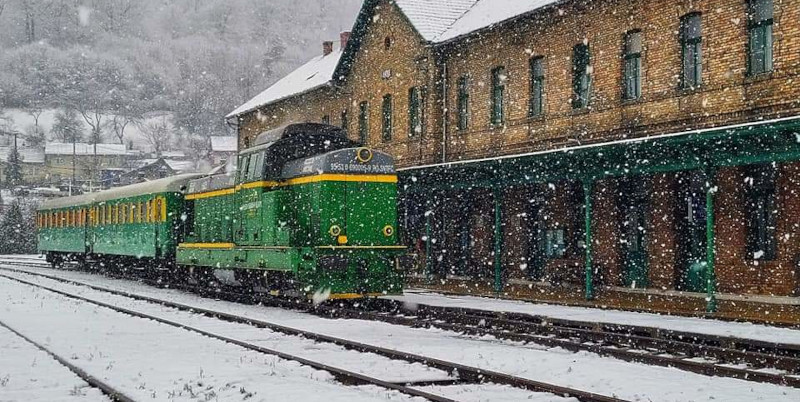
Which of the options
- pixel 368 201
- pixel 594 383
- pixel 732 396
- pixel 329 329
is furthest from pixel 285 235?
pixel 732 396

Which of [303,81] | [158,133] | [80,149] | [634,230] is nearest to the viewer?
[634,230]

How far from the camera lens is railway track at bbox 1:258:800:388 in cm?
961

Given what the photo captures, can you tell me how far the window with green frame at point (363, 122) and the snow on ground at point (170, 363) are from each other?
18686mm

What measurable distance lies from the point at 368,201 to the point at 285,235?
1669 millimetres

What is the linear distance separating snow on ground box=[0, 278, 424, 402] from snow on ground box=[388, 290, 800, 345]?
5.93 meters

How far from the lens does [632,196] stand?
21594 millimetres

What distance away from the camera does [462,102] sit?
28.4 metres

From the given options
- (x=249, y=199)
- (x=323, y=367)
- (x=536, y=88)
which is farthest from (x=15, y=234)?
(x=323, y=367)

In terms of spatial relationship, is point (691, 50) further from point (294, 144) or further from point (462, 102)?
point (462, 102)

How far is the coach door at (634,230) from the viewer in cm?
2119

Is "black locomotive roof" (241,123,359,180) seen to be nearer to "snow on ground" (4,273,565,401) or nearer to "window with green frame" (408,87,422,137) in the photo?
"snow on ground" (4,273,565,401)

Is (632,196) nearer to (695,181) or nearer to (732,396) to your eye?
(695,181)

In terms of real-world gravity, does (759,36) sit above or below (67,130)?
below

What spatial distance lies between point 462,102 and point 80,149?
100295 millimetres
